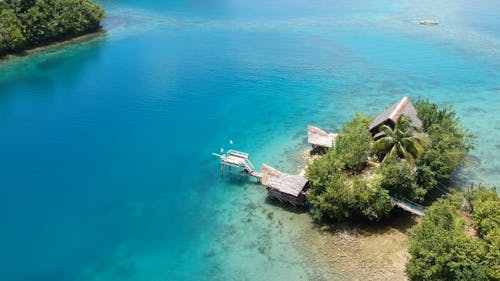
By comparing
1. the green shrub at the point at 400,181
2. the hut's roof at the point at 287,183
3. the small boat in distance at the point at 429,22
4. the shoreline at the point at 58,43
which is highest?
the small boat in distance at the point at 429,22

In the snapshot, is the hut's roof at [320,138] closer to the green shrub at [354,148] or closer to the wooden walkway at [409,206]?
the green shrub at [354,148]


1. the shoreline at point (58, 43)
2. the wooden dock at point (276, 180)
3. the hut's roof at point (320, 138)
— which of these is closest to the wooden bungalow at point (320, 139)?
the hut's roof at point (320, 138)

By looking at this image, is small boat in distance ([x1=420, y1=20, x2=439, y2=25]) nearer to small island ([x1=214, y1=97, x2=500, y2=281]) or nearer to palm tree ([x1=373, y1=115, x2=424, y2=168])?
small island ([x1=214, y1=97, x2=500, y2=281])

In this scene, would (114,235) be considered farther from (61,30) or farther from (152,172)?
(61,30)

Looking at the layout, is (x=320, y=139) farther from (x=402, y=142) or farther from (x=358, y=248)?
(x=358, y=248)

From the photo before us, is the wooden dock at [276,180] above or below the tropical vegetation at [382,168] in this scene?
below

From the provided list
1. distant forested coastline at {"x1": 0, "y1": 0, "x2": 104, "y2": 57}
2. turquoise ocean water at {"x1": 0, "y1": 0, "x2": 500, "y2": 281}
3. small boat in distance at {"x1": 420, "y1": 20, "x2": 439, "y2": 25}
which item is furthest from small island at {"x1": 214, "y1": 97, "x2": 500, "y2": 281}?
small boat in distance at {"x1": 420, "y1": 20, "x2": 439, "y2": 25}

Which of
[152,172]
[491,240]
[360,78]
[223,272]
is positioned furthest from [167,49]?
[491,240]
